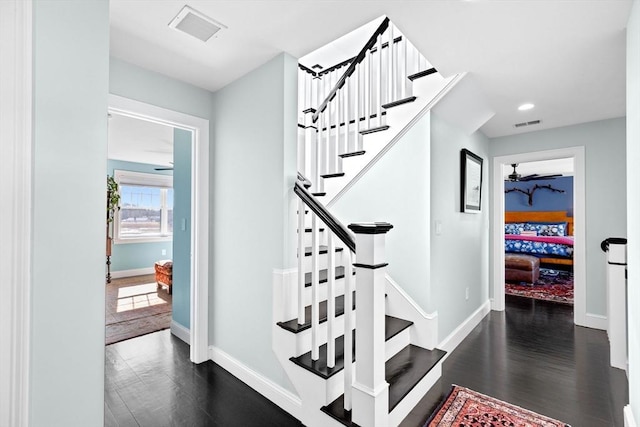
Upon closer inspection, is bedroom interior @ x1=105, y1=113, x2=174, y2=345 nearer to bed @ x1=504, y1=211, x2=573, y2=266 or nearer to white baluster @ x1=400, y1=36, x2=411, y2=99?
white baluster @ x1=400, y1=36, x2=411, y2=99

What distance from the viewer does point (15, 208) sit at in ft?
2.68

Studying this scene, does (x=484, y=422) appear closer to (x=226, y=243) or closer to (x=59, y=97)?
(x=226, y=243)

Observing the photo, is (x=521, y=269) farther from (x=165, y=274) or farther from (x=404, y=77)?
(x=165, y=274)

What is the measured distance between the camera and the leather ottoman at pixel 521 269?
534 centimetres

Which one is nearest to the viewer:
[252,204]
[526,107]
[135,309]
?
[252,204]

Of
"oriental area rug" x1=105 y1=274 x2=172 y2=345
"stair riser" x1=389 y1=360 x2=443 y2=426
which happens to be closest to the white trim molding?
"stair riser" x1=389 y1=360 x2=443 y2=426

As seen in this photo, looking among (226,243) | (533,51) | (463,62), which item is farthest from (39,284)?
(533,51)

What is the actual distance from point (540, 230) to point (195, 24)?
30.1 ft

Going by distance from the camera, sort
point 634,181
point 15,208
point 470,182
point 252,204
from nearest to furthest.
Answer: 1. point 15,208
2. point 634,181
3. point 252,204
4. point 470,182

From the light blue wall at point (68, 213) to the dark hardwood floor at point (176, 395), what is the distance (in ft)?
4.03

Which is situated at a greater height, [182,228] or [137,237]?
[182,228]

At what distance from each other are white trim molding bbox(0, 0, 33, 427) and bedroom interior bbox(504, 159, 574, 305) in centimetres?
586

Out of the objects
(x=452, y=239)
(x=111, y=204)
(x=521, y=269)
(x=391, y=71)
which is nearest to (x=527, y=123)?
(x=452, y=239)

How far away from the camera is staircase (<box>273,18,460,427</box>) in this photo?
1644 millimetres
